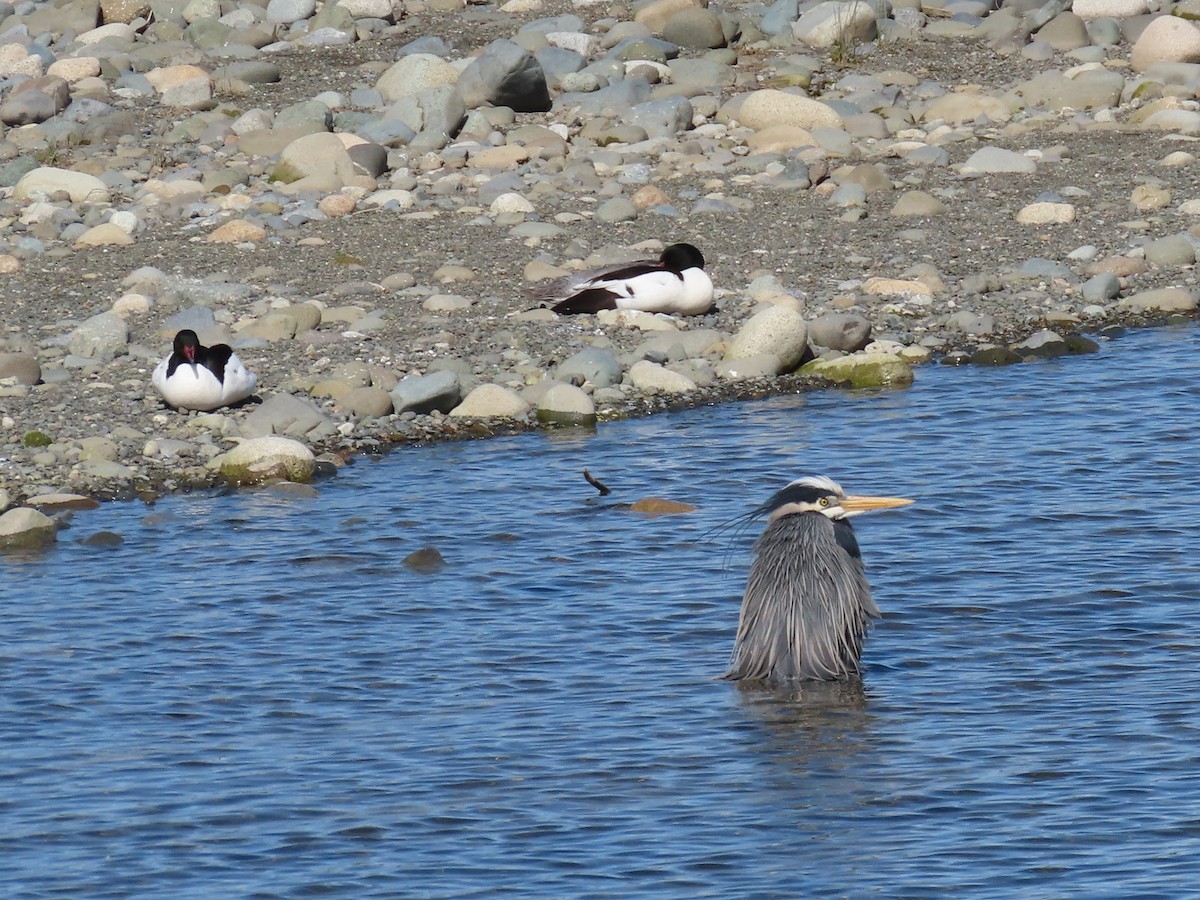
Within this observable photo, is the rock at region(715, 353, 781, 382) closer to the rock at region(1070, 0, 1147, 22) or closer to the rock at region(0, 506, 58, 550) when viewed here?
the rock at region(0, 506, 58, 550)

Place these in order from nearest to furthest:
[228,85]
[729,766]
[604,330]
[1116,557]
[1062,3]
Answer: [729,766] → [1116,557] → [604,330] → [228,85] → [1062,3]

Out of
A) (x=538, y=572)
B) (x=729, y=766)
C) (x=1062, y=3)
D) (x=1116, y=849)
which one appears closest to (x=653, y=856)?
(x=729, y=766)

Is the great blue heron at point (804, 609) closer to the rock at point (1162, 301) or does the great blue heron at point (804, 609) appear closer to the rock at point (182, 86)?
the rock at point (1162, 301)

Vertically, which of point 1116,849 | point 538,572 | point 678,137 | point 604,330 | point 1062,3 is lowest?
point 1116,849

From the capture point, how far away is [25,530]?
417 inches

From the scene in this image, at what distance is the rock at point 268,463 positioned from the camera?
38.5 feet

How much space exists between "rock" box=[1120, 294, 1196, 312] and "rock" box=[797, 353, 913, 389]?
7.60 feet

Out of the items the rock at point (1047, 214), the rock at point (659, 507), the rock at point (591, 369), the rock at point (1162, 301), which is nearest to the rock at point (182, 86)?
the rock at point (1047, 214)

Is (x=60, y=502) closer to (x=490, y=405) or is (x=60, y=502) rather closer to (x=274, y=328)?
(x=490, y=405)

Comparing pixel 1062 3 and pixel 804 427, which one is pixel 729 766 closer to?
pixel 804 427

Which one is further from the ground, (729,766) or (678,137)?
(678,137)

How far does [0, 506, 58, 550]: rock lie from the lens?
34.7 ft

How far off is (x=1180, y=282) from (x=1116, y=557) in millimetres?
6357

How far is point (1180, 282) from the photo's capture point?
50.9ft
